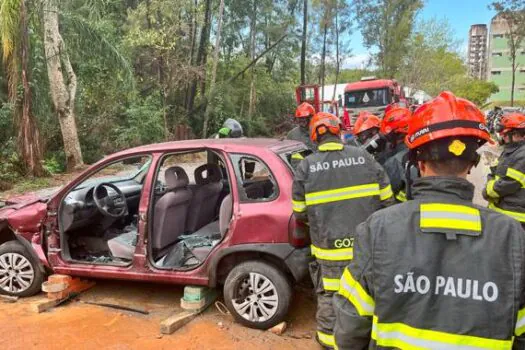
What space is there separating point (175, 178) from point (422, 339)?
3488 mm

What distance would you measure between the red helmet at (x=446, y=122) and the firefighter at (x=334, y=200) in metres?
1.50

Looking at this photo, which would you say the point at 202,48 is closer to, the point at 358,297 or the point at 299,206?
the point at 299,206

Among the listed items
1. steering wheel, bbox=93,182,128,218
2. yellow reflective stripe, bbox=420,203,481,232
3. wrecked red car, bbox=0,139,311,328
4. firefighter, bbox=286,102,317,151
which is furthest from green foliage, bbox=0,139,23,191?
yellow reflective stripe, bbox=420,203,481,232

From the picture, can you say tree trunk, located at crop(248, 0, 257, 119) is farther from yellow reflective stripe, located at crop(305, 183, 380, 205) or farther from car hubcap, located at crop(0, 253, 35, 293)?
yellow reflective stripe, located at crop(305, 183, 380, 205)

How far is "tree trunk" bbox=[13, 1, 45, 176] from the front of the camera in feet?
33.5

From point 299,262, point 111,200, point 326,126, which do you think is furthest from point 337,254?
point 111,200

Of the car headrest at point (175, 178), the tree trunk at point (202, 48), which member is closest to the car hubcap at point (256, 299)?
the car headrest at point (175, 178)

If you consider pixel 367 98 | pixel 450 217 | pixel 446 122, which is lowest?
pixel 450 217

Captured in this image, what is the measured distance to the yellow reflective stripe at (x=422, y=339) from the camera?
125cm

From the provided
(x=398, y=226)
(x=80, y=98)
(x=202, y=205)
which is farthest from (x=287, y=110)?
(x=398, y=226)

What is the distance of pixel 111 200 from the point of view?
468cm

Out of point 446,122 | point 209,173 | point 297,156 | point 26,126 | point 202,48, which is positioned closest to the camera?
point 446,122

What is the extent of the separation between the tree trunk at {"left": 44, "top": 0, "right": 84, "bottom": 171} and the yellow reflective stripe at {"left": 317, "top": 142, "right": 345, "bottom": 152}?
11.1 m

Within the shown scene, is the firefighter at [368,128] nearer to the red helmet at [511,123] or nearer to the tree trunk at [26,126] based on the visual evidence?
the red helmet at [511,123]
